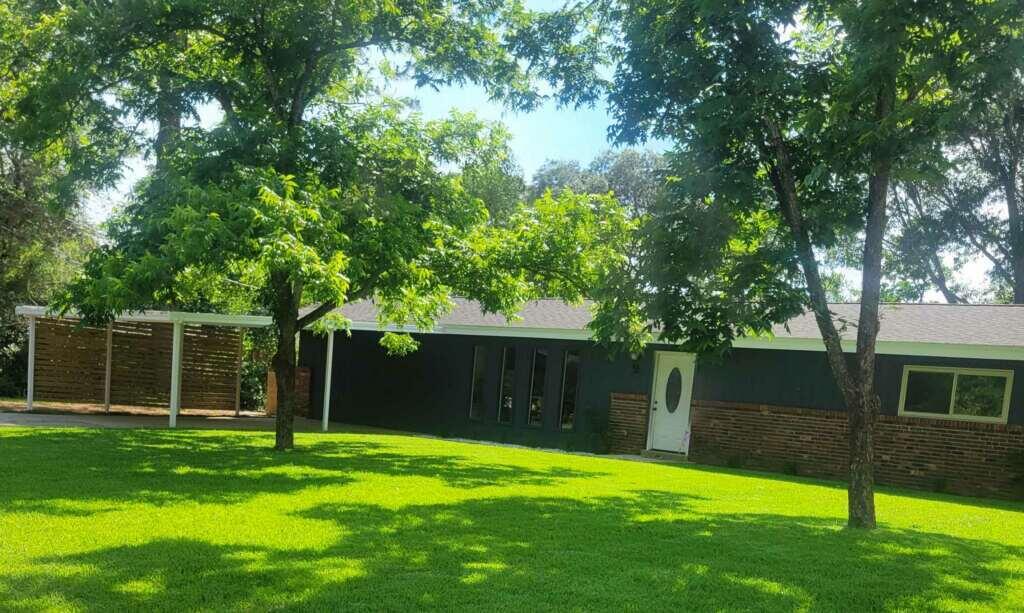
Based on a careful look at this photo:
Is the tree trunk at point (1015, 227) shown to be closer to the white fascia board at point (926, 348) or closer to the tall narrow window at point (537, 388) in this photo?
the white fascia board at point (926, 348)

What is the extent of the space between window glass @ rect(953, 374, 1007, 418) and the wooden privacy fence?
15.6 metres

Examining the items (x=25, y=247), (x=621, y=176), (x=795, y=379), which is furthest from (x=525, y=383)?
(x=621, y=176)

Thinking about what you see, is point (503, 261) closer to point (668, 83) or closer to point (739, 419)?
point (668, 83)

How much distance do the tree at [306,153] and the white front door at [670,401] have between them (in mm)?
3705

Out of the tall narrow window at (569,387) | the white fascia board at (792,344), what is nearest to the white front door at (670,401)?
the white fascia board at (792,344)

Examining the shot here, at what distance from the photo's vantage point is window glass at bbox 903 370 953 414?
13.8m

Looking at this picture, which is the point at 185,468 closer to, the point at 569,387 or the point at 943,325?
the point at 569,387

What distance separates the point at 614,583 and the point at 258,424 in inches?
581

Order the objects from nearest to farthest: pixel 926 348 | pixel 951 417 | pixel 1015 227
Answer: pixel 926 348 → pixel 951 417 → pixel 1015 227

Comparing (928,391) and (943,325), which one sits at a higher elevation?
(943,325)

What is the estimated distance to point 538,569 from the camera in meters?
5.78

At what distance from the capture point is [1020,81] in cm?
726

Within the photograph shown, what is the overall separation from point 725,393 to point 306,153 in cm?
875

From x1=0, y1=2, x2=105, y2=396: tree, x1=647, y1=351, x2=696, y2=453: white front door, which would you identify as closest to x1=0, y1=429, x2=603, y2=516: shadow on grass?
x1=647, y1=351, x2=696, y2=453: white front door
